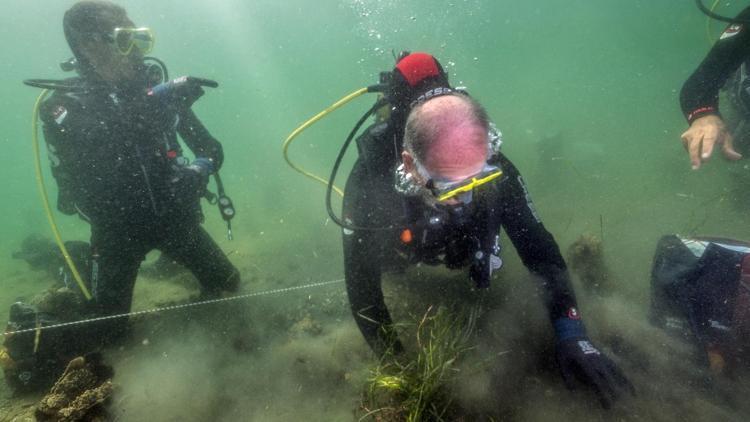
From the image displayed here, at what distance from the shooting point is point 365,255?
344cm

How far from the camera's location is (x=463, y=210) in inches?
126

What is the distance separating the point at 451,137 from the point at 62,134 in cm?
474

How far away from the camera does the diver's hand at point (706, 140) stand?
275 centimetres

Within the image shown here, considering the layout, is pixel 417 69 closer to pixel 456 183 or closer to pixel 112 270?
pixel 456 183

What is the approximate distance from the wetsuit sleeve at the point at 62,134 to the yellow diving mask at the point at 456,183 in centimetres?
429

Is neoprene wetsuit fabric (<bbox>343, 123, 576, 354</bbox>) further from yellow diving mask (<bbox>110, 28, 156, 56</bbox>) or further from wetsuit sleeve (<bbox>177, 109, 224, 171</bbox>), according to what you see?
yellow diving mask (<bbox>110, 28, 156, 56</bbox>)

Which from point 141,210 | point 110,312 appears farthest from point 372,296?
point 110,312

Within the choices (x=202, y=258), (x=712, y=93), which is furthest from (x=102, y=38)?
(x=712, y=93)

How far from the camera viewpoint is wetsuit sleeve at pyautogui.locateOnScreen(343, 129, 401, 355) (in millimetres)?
3410

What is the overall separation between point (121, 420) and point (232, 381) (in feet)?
3.69

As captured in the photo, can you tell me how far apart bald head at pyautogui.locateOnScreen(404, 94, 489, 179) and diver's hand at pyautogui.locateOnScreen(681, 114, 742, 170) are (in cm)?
163

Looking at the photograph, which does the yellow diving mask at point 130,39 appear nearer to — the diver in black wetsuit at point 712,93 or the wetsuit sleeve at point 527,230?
the wetsuit sleeve at point 527,230

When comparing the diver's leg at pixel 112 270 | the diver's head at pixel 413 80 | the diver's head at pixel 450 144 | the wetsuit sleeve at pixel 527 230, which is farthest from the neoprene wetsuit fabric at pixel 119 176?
the wetsuit sleeve at pixel 527 230

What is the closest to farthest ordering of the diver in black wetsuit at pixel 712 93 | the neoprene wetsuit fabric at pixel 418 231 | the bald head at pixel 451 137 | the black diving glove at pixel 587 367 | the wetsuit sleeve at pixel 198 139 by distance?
the bald head at pixel 451 137 → the black diving glove at pixel 587 367 → the diver in black wetsuit at pixel 712 93 → the neoprene wetsuit fabric at pixel 418 231 → the wetsuit sleeve at pixel 198 139
